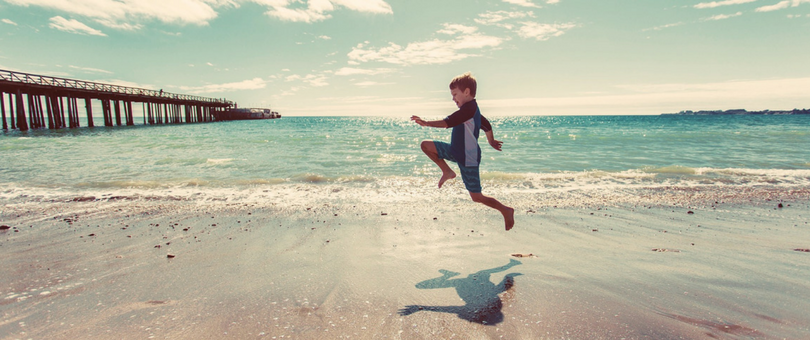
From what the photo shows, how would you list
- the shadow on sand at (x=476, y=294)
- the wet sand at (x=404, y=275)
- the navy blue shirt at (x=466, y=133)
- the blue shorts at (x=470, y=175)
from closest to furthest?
the wet sand at (x=404, y=275), the shadow on sand at (x=476, y=294), the navy blue shirt at (x=466, y=133), the blue shorts at (x=470, y=175)

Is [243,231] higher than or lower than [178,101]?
lower

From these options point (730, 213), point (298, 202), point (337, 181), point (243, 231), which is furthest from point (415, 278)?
point (337, 181)

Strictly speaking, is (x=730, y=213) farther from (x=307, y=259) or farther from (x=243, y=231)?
(x=243, y=231)

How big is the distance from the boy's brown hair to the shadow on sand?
71.1 inches

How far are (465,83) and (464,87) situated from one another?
0.04 m

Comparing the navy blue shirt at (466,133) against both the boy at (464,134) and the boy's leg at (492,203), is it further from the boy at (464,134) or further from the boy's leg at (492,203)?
the boy's leg at (492,203)

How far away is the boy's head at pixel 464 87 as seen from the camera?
3.65 meters

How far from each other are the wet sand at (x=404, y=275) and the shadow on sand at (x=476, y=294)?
18 millimetres

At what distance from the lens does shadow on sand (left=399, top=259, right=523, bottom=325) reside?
285cm

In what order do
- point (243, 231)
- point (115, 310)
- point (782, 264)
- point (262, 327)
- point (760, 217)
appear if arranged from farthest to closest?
point (760, 217)
point (243, 231)
point (782, 264)
point (115, 310)
point (262, 327)

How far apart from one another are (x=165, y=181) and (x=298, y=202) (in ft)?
16.7

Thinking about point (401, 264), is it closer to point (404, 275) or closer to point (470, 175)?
point (404, 275)

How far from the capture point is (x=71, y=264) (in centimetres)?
397

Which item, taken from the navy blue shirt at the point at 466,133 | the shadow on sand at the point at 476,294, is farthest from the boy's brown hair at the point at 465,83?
the shadow on sand at the point at 476,294
